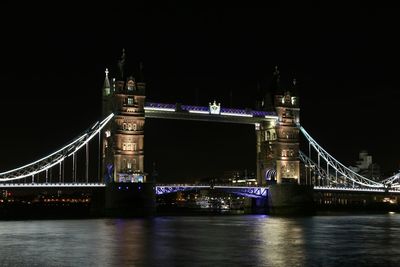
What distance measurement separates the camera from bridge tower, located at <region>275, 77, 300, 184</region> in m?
95.2

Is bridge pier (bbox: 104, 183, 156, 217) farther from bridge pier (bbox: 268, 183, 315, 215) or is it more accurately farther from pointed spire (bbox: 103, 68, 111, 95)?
bridge pier (bbox: 268, 183, 315, 215)

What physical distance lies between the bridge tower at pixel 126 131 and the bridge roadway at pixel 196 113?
6.00ft

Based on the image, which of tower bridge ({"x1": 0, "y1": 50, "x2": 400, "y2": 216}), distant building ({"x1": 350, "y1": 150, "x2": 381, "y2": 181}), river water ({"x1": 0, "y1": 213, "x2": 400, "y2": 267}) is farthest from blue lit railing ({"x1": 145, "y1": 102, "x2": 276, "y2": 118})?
distant building ({"x1": 350, "y1": 150, "x2": 381, "y2": 181})

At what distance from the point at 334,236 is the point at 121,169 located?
41386 mm

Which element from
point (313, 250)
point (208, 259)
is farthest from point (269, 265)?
point (313, 250)

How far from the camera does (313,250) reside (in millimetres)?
34906

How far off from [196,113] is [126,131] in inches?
344

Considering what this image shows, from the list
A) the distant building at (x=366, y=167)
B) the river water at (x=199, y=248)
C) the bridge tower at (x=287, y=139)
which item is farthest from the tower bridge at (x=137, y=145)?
the distant building at (x=366, y=167)

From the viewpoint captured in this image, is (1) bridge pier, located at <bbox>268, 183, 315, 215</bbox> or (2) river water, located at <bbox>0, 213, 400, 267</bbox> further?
(1) bridge pier, located at <bbox>268, 183, 315, 215</bbox>

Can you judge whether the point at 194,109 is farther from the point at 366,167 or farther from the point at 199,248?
the point at 366,167

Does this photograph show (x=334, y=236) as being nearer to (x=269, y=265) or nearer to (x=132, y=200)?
(x=269, y=265)

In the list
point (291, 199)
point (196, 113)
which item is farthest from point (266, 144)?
point (196, 113)

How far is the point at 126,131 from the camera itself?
273ft

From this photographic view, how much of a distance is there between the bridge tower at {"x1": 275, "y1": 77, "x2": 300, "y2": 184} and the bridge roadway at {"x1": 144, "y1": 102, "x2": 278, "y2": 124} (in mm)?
4761
